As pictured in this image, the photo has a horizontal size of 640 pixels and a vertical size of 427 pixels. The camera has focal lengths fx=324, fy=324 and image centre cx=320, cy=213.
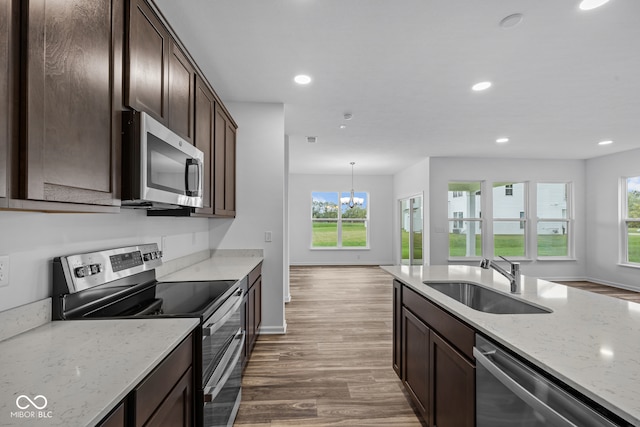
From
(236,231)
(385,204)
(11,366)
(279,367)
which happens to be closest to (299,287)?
(236,231)

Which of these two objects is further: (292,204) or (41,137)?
(292,204)

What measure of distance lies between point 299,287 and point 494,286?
4.54 metres

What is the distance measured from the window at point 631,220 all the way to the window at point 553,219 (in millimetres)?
976

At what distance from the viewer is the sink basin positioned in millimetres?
1705

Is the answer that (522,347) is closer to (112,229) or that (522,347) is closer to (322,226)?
(112,229)

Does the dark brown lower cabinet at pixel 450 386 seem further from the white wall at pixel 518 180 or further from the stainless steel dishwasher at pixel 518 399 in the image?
the white wall at pixel 518 180

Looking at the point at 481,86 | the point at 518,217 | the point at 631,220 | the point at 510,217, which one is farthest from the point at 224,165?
the point at 631,220

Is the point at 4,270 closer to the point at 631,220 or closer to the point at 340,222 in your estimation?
the point at 340,222

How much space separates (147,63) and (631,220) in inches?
322

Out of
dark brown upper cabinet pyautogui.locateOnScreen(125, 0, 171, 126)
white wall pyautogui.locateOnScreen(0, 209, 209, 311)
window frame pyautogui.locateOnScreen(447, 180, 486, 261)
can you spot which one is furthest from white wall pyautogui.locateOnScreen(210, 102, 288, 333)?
window frame pyautogui.locateOnScreen(447, 180, 486, 261)

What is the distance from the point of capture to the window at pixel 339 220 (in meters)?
9.11

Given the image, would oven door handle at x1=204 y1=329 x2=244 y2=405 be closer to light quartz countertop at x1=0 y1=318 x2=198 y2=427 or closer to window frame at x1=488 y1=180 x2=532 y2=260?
light quartz countertop at x1=0 y1=318 x2=198 y2=427

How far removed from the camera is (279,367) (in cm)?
281

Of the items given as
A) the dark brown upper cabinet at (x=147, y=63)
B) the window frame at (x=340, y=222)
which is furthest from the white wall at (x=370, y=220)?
the dark brown upper cabinet at (x=147, y=63)
